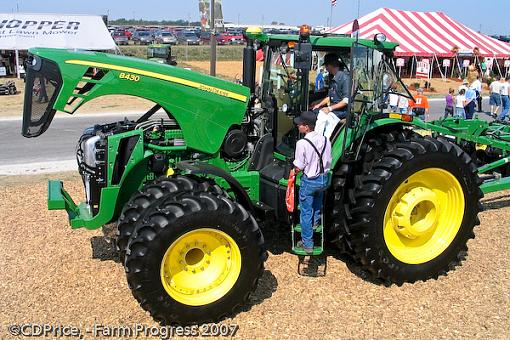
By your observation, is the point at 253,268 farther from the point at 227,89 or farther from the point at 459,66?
the point at 459,66

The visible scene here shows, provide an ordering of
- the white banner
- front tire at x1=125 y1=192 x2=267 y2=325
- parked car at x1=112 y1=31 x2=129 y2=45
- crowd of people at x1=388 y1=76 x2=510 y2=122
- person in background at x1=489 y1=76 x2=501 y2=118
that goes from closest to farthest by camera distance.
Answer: front tire at x1=125 y1=192 x2=267 y2=325, crowd of people at x1=388 y1=76 x2=510 y2=122, person in background at x1=489 y1=76 x2=501 y2=118, the white banner, parked car at x1=112 y1=31 x2=129 y2=45

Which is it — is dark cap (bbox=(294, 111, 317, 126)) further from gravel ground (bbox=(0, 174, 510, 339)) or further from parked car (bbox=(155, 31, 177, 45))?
parked car (bbox=(155, 31, 177, 45))

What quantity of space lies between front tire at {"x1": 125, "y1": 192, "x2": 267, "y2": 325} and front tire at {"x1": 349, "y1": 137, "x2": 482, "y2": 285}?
1.10 m

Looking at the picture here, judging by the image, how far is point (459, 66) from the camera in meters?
30.1

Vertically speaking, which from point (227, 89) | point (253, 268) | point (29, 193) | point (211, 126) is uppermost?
point (227, 89)

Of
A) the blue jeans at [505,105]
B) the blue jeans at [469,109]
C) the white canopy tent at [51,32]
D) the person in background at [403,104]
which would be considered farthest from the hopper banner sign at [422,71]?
the person in background at [403,104]

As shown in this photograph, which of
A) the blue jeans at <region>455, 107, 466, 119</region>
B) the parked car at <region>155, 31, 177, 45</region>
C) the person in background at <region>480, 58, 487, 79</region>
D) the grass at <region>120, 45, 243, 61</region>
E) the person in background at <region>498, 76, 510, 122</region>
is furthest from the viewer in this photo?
the parked car at <region>155, 31, 177, 45</region>

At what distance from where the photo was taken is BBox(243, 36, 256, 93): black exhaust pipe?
5.48 m

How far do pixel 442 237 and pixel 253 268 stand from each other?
2.19 meters

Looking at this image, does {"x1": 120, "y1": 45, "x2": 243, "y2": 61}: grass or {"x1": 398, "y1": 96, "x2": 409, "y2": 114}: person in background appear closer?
{"x1": 398, "y1": 96, "x2": 409, "y2": 114}: person in background

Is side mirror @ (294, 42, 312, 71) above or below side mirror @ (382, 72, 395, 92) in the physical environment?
above

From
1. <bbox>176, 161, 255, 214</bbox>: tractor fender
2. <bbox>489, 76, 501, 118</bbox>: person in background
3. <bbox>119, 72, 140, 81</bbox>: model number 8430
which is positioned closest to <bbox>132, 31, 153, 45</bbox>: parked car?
<bbox>489, 76, 501, 118</bbox>: person in background

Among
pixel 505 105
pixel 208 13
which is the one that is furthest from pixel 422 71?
pixel 208 13

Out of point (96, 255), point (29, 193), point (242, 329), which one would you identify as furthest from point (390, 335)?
point (29, 193)
